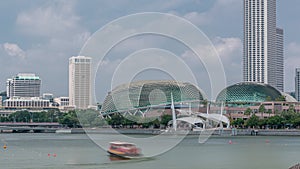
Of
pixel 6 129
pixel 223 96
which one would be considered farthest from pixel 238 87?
pixel 6 129

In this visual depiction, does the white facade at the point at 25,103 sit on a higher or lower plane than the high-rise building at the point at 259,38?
lower

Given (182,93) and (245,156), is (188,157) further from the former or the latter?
(182,93)

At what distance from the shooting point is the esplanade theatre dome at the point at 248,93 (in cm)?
9906

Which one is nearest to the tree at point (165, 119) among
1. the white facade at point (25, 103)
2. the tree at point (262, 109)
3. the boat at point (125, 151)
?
the tree at point (262, 109)

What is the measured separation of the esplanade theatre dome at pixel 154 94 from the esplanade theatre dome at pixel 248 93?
26.7ft

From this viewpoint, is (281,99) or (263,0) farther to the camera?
(263,0)

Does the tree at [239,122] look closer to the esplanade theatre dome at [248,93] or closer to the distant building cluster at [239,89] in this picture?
the distant building cluster at [239,89]

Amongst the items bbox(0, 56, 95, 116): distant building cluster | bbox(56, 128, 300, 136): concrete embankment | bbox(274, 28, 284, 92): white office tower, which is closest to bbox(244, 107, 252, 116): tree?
bbox(56, 128, 300, 136): concrete embankment

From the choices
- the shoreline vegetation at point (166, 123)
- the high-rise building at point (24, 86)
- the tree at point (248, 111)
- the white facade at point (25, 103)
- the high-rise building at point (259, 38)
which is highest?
the high-rise building at point (259, 38)

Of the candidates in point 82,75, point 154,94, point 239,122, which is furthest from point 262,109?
point 82,75

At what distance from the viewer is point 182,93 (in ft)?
299

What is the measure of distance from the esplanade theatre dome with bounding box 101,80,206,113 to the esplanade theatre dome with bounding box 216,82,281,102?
813 centimetres

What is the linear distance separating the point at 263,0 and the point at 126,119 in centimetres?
7787

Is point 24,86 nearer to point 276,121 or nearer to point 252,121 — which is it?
point 252,121
